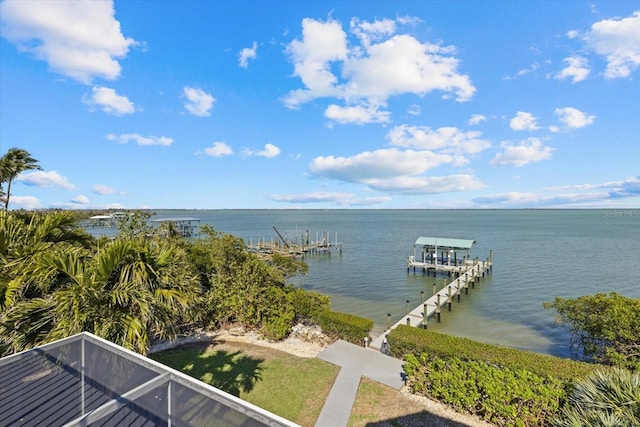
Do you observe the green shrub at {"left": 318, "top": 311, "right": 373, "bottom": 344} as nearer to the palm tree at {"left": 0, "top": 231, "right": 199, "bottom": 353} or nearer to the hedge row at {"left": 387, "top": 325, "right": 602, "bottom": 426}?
the hedge row at {"left": 387, "top": 325, "right": 602, "bottom": 426}

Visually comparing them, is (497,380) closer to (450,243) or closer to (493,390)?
(493,390)

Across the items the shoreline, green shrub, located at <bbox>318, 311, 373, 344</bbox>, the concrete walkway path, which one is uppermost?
green shrub, located at <bbox>318, 311, 373, 344</bbox>

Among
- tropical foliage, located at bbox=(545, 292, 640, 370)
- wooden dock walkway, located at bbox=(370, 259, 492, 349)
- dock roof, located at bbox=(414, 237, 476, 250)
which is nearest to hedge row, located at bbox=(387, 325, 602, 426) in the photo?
tropical foliage, located at bbox=(545, 292, 640, 370)

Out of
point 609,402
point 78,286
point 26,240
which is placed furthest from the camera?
point 26,240

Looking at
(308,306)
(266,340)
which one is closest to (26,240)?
(266,340)

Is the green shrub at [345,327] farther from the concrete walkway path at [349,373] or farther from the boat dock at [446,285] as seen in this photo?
the boat dock at [446,285]
